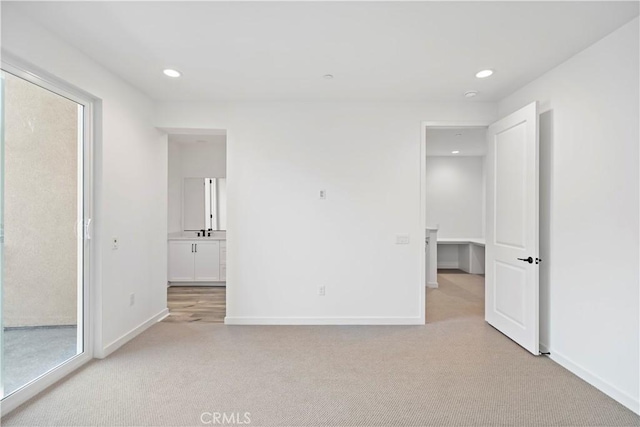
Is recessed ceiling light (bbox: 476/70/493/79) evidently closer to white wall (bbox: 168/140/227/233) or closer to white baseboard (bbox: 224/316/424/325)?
white baseboard (bbox: 224/316/424/325)

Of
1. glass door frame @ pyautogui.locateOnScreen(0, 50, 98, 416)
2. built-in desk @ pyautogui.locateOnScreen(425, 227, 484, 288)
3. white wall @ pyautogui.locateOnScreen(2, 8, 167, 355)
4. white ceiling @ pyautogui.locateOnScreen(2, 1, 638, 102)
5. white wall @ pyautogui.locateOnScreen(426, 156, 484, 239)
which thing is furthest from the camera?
white wall @ pyautogui.locateOnScreen(426, 156, 484, 239)

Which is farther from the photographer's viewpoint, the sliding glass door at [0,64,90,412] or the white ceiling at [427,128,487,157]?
the white ceiling at [427,128,487,157]

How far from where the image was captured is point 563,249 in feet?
8.48

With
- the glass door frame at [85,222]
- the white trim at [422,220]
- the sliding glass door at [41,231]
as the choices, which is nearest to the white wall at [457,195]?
the white trim at [422,220]

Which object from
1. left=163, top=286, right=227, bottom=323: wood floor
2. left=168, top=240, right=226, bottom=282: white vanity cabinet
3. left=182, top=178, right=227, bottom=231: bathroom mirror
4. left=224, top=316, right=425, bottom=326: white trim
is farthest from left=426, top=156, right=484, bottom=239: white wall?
left=163, top=286, right=227, bottom=323: wood floor

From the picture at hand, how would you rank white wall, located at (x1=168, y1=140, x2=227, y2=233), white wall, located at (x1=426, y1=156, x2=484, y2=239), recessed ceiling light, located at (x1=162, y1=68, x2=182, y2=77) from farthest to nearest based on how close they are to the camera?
white wall, located at (x1=426, y1=156, x2=484, y2=239) → white wall, located at (x1=168, y1=140, x2=227, y2=233) → recessed ceiling light, located at (x1=162, y1=68, x2=182, y2=77)

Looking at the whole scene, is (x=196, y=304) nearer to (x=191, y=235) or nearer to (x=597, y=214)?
(x=191, y=235)

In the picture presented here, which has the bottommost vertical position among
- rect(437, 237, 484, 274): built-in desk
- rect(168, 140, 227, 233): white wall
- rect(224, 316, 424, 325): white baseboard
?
rect(224, 316, 424, 325): white baseboard

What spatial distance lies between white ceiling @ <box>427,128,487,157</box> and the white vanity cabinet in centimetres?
401

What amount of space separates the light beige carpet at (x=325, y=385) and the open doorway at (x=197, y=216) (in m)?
2.03

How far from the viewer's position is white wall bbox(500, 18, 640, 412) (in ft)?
6.70

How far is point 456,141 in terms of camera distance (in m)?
5.66

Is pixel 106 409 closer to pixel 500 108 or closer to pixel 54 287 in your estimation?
pixel 54 287

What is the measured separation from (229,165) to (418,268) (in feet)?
8.15
